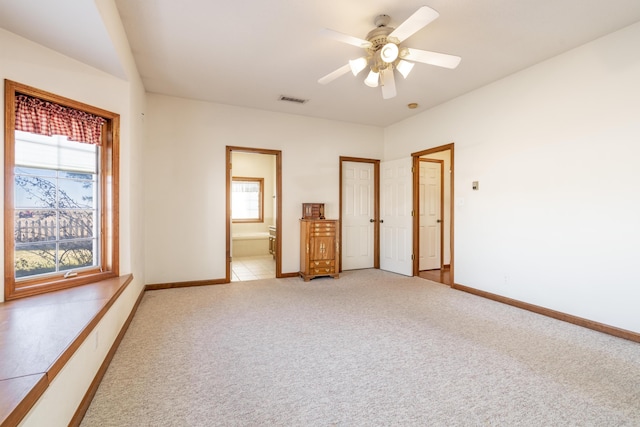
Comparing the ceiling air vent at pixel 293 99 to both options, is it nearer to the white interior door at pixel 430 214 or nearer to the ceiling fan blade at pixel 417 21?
the ceiling fan blade at pixel 417 21

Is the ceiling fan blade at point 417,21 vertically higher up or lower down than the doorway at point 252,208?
higher up

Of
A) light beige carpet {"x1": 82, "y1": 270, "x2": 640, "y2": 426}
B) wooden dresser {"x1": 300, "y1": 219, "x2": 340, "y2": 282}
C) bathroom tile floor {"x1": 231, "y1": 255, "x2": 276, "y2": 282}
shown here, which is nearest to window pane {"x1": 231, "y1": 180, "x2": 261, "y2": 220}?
bathroom tile floor {"x1": 231, "y1": 255, "x2": 276, "y2": 282}

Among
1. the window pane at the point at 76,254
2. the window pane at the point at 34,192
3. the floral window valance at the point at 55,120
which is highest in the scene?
the floral window valance at the point at 55,120

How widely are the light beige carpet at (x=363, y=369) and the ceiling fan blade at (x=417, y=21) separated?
7.85ft

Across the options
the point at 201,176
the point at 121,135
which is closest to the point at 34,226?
the point at 121,135

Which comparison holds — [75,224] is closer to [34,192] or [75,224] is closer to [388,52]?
[34,192]

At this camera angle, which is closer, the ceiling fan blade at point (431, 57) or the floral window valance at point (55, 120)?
the floral window valance at point (55, 120)

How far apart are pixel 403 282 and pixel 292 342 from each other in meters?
2.60

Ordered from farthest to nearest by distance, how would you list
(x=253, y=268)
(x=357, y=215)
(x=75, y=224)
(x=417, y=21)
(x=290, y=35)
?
1. (x=253, y=268)
2. (x=357, y=215)
3. (x=290, y=35)
4. (x=75, y=224)
5. (x=417, y=21)

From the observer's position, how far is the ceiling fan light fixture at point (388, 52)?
2.42 metres

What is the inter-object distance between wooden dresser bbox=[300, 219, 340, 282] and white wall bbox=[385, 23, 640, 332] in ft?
6.05

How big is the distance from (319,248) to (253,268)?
167cm

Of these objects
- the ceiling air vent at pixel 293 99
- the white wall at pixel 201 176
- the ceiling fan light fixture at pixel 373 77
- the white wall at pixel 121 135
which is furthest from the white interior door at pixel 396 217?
the white wall at pixel 121 135

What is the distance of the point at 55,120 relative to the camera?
2.32 metres
